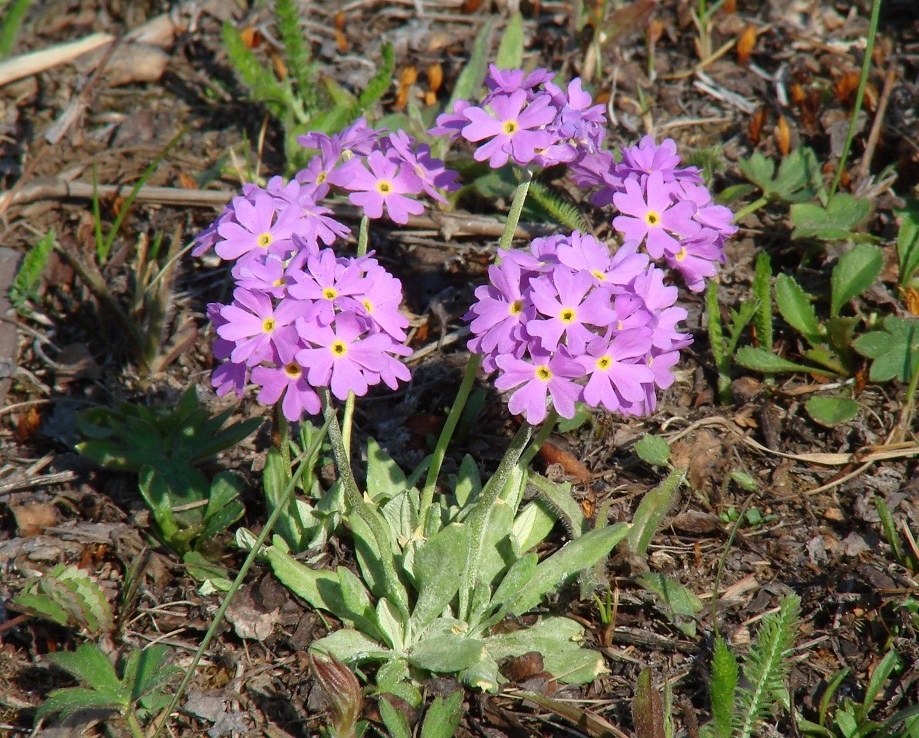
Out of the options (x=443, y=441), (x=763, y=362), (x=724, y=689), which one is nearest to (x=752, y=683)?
(x=724, y=689)

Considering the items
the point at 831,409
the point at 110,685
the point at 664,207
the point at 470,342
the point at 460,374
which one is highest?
the point at 664,207

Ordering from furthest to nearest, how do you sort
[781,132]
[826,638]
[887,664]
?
[781,132] < [826,638] < [887,664]

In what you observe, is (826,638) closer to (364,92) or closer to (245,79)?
(364,92)

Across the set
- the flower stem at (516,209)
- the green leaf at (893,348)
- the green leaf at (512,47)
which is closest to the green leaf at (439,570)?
the flower stem at (516,209)

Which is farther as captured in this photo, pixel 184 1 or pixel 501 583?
pixel 184 1

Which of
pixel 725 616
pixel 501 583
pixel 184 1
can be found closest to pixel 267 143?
pixel 184 1

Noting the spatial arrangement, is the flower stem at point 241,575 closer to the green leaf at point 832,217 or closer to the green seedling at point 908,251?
the green leaf at point 832,217

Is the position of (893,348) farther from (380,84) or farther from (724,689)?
(380,84)
